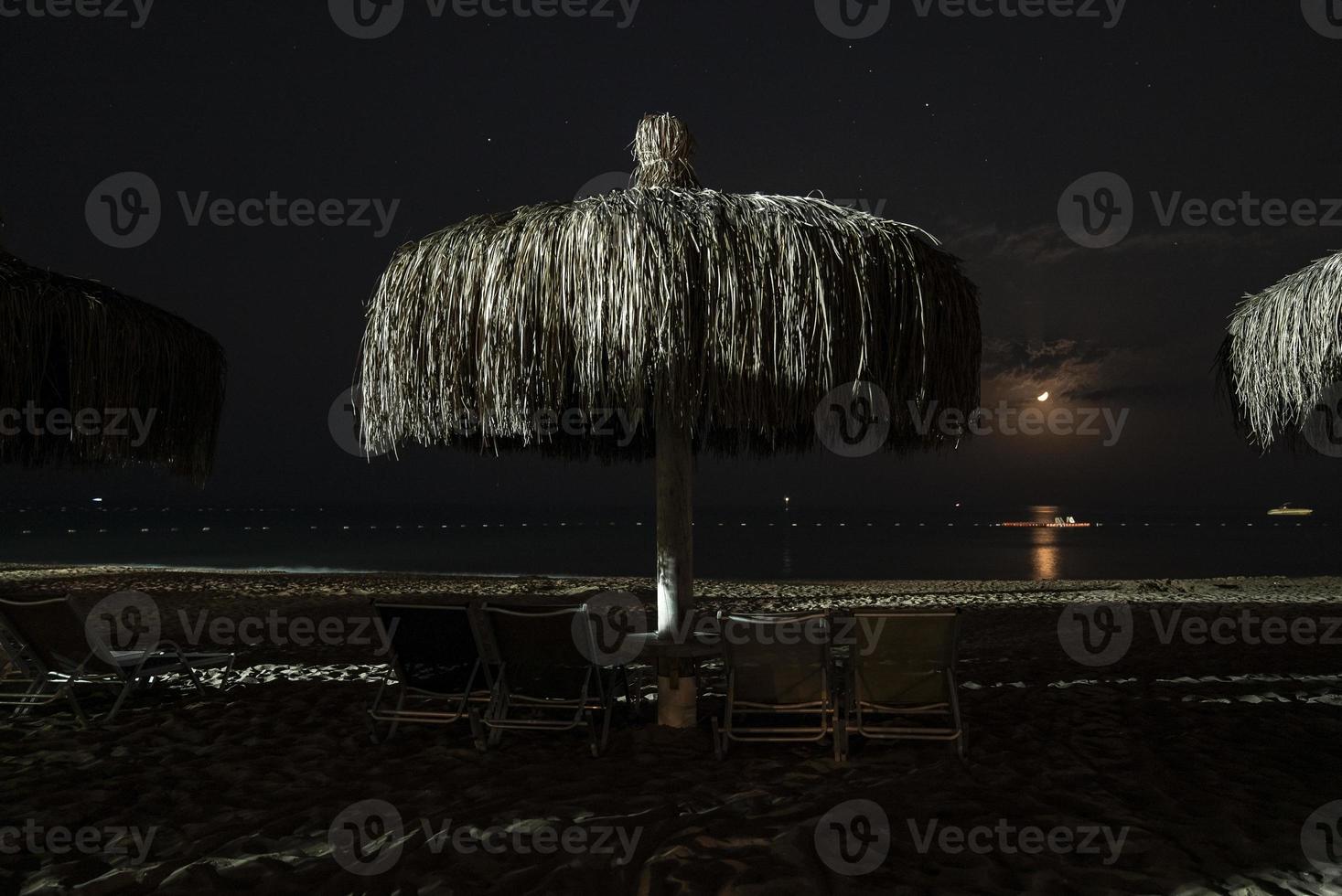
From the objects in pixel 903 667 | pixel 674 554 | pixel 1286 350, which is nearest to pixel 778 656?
pixel 903 667

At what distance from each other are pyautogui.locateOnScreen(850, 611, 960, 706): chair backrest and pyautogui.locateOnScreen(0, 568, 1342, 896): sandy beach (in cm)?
27

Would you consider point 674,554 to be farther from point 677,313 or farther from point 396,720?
point 396,720

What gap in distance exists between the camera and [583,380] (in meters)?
3.76

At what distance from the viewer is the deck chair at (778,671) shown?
3.83 m

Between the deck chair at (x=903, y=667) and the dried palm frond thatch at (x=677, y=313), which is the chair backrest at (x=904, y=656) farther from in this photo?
the dried palm frond thatch at (x=677, y=313)

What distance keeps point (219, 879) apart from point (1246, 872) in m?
3.14

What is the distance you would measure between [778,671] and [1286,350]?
4.25 meters

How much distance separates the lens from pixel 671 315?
3.60m

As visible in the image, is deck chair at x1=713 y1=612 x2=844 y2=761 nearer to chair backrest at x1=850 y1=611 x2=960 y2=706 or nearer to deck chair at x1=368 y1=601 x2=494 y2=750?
chair backrest at x1=850 y1=611 x2=960 y2=706

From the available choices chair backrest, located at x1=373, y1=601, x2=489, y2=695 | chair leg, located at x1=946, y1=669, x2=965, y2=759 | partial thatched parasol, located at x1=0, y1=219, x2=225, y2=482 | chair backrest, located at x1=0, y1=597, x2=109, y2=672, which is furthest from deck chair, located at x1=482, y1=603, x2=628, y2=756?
partial thatched parasol, located at x1=0, y1=219, x2=225, y2=482

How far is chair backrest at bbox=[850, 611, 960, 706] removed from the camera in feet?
12.6

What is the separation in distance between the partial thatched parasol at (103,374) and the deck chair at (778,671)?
349 cm

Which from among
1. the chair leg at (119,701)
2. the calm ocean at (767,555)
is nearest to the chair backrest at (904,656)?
the chair leg at (119,701)

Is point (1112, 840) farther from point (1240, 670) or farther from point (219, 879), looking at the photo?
point (1240, 670)
